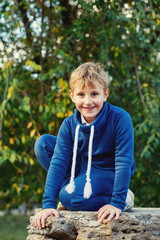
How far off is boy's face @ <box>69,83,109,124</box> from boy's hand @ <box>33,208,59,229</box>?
2.03ft

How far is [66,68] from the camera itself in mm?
3945

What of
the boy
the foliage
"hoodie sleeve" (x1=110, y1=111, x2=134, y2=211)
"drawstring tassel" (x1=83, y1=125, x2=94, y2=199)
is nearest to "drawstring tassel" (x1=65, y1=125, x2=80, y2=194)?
the boy

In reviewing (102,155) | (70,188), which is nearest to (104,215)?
(70,188)

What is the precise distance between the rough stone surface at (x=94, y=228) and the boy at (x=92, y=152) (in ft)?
0.20

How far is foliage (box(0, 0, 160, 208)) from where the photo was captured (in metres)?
3.91

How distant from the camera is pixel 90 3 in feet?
12.2

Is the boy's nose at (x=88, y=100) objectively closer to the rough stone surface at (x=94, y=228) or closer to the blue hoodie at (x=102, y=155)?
the blue hoodie at (x=102, y=155)

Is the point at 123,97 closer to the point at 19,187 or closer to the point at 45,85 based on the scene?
the point at 45,85

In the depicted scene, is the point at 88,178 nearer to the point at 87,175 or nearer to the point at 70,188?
the point at 87,175

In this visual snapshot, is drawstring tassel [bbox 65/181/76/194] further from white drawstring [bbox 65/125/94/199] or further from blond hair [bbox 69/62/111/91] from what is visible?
blond hair [bbox 69/62/111/91]

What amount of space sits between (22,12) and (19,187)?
2.19 m

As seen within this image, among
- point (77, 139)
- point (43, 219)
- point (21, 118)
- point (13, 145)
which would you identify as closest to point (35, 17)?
point (21, 118)

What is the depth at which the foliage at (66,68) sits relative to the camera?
3.91 metres

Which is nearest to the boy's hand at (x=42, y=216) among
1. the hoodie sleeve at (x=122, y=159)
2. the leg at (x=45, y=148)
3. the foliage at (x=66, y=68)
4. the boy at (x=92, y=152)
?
the boy at (x=92, y=152)
